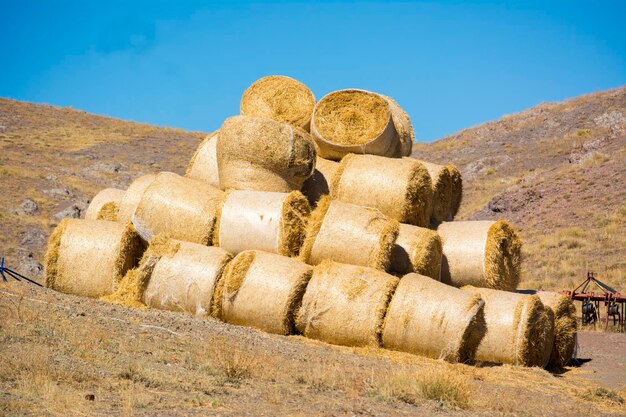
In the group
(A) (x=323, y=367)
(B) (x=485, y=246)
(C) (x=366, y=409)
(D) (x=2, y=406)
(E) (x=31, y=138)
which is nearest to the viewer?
(D) (x=2, y=406)

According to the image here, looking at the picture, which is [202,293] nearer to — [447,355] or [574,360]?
[447,355]

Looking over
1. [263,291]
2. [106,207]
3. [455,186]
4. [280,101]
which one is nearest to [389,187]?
[455,186]

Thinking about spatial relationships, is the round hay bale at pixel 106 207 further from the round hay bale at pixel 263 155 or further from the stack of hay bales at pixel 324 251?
the round hay bale at pixel 263 155

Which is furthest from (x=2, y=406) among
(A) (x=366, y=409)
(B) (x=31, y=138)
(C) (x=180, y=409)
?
(B) (x=31, y=138)

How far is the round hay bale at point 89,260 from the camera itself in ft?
40.3

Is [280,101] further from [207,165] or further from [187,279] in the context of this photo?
[187,279]

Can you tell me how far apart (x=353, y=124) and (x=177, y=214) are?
3.82 meters

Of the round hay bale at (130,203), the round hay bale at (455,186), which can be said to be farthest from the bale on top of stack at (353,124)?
the round hay bale at (130,203)

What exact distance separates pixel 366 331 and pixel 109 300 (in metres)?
4.22

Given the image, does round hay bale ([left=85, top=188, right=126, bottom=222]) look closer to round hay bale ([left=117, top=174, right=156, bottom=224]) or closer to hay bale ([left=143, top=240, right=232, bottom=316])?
round hay bale ([left=117, top=174, right=156, bottom=224])

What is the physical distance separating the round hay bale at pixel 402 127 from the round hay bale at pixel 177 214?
162 inches

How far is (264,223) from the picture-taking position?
1162 centimetres

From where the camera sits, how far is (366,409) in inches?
287

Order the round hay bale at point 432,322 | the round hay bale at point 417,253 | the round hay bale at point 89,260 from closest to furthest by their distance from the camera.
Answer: the round hay bale at point 432,322 < the round hay bale at point 417,253 < the round hay bale at point 89,260
